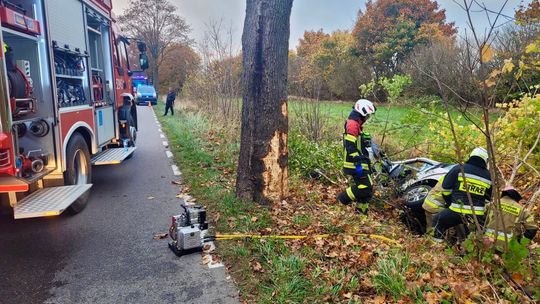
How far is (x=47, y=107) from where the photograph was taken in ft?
15.9

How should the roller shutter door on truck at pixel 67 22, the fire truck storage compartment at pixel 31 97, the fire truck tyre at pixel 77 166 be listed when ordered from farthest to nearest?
the fire truck tyre at pixel 77 166 → the roller shutter door on truck at pixel 67 22 → the fire truck storage compartment at pixel 31 97

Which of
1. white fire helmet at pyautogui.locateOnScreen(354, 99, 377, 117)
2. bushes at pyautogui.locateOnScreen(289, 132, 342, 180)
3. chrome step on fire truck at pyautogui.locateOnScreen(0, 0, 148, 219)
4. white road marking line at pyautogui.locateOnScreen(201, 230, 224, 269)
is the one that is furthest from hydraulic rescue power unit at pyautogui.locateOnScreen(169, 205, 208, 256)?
bushes at pyautogui.locateOnScreen(289, 132, 342, 180)

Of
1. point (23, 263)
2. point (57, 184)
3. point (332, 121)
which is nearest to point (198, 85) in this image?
point (332, 121)

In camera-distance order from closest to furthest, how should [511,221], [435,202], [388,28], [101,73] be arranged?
[511,221] < [435,202] < [101,73] < [388,28]

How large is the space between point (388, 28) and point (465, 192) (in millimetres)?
Answer: 28652

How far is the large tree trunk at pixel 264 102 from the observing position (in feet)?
16.6

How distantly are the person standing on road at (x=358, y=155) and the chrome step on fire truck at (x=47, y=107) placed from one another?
360cm

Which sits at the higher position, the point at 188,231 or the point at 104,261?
the point at 188,231

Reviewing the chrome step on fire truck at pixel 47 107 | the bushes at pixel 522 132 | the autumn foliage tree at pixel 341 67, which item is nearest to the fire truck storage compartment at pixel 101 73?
the chrome step on fire truck at pixel 47 107

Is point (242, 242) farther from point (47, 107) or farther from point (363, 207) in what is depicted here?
point (47, 107)

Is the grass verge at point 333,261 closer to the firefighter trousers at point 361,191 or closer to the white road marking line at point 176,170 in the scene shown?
the firefighter trousers at point 361,191

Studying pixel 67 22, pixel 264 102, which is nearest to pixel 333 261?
pixel 264 102

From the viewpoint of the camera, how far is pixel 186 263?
13.4ft

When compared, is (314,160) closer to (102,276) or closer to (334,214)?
(334,214)
